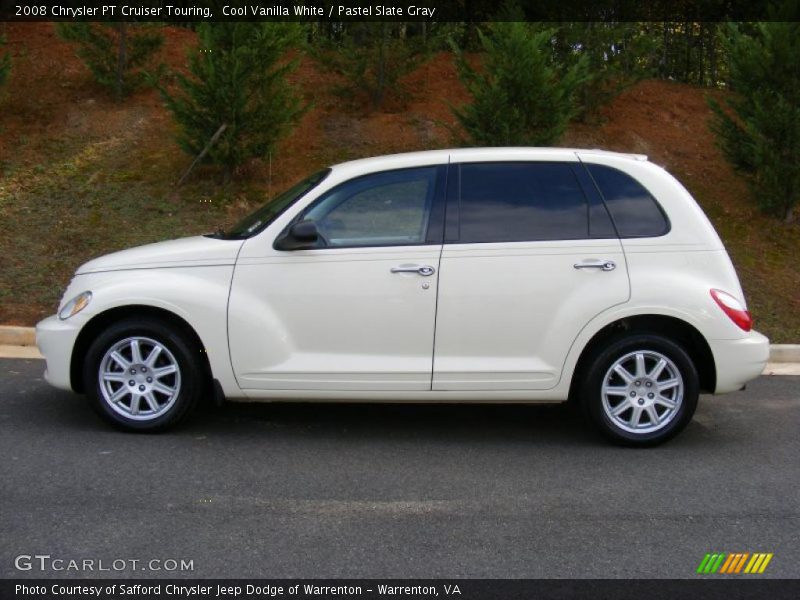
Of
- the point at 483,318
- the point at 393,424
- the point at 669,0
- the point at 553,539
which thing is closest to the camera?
the point at 553,539

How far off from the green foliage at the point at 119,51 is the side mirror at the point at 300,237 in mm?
9272

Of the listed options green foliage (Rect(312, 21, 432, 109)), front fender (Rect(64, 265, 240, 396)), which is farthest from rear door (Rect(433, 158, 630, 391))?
green foliage (Rect(312, 21, 432, 109))

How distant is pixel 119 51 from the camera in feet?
48.2

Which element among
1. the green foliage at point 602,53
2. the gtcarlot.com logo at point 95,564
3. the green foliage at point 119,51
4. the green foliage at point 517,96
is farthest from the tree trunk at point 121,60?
the gtcarlot.com logo at point 95,564

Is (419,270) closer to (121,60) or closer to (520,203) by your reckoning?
(520,203)

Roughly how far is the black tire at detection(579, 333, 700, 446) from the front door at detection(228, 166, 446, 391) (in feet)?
3.52

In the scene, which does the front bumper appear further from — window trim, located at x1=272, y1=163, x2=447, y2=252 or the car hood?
window trim, located at x1=272, y1=163, x2=447, y2=252

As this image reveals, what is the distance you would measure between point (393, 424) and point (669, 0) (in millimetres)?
11783

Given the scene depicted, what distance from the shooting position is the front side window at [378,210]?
618 centimetres

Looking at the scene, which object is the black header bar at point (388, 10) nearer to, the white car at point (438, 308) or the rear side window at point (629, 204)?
the rear side window at point (629, 204)

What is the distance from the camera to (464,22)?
651 inches

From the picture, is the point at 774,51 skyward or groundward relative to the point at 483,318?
skyward

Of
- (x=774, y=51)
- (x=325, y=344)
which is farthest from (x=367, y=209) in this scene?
(x=774, y=51)

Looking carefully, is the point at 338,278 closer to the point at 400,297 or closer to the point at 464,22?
the point at 400,297
